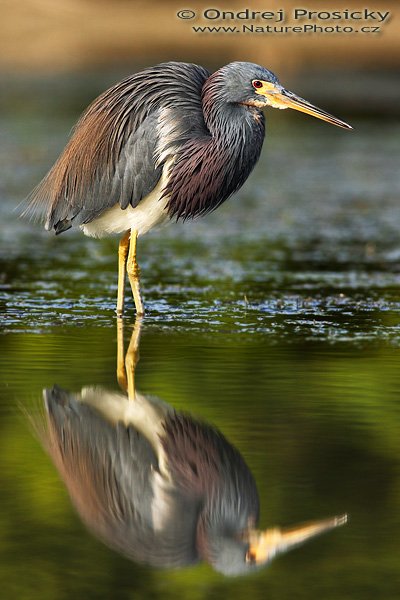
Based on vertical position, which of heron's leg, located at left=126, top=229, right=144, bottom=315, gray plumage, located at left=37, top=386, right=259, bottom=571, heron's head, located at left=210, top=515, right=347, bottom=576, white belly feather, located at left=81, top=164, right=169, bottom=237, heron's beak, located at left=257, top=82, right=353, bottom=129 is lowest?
heron's head, located at left=210, top=515, right=347, bottom=576

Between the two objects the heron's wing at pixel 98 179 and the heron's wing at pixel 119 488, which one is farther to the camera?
the heron's wing at pixel 98 179

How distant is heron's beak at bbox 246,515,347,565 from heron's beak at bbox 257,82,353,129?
162 inches

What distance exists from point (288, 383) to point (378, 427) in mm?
877

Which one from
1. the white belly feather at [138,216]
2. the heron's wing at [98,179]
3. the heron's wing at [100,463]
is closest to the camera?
the heron's wing at [100,463]

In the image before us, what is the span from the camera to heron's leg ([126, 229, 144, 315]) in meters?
8.71

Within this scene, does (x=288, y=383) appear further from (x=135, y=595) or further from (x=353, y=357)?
(x=135, y=595)

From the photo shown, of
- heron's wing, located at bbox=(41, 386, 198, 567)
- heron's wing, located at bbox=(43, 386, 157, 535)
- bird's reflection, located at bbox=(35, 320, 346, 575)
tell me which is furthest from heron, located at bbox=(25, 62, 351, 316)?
heron's wing, located at bbox=(41, 386, 198, 567)

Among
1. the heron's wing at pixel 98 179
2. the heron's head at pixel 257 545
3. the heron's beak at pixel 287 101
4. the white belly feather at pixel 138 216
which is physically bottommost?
the heron's head at pixel 257 545

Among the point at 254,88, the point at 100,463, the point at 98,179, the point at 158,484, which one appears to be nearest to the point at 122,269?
the point at 98,179

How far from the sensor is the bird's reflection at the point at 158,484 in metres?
4.42

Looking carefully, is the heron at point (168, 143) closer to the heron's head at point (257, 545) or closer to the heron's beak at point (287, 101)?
the heron's beak at point (287, 101)

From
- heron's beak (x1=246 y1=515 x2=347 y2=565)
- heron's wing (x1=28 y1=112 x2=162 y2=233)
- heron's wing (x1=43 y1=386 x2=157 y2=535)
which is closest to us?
heron's beak (x1=246 y1=515 x2=347 y2=565)

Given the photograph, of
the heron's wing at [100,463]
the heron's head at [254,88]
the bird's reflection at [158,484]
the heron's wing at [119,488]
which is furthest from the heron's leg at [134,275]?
the heron's wing at [119,488]

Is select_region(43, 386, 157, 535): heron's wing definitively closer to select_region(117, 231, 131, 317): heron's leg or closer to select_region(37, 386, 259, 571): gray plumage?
select_region(37, 386, 259, 571): gray plumage
